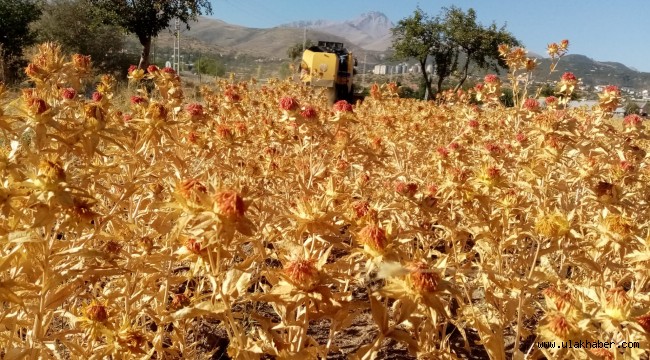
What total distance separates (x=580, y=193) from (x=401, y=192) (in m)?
1.79

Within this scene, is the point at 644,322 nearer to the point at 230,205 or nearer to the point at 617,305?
the point at 617,305

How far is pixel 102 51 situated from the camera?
97.5ft

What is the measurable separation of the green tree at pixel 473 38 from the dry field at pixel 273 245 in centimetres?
2777

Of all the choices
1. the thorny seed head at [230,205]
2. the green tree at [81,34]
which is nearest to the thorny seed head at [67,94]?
the thorny seed head at [230,205]

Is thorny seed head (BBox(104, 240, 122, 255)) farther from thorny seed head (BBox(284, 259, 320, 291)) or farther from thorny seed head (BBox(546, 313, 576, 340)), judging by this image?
thorny seed head (BBox(546, 313, 576, 340))

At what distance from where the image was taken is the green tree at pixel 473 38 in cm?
2980

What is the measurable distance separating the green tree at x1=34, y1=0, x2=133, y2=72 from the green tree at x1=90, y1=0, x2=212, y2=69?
9.40 metres

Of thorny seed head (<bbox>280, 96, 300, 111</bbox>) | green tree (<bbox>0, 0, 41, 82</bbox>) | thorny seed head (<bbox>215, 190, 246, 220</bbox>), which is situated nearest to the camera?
thorny seed head (<bbox>215, 190, 246, 220</bbox>)

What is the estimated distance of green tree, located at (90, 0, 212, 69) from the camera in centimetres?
1952

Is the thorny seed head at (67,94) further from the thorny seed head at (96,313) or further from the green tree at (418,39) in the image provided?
the green tree at (418,39)

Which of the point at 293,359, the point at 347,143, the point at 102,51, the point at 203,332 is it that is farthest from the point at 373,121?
the point at 102,51

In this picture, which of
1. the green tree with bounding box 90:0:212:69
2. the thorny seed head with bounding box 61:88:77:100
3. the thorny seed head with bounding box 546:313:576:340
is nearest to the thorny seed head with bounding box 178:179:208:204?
the thorny seed head with bounding box 546:313:576:340

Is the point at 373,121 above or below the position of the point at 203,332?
above

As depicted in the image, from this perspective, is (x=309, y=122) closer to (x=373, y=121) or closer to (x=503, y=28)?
(x=373, y=121)
